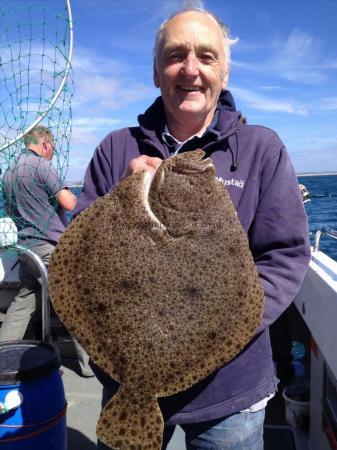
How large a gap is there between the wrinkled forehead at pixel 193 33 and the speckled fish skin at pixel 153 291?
24.5 inches

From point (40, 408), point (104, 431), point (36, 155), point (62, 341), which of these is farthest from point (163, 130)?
point (62, 341)

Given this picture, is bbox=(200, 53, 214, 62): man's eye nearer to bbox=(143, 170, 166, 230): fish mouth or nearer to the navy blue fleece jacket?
the navy blue fleece jacket

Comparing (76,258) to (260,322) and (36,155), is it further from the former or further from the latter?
(36,155)

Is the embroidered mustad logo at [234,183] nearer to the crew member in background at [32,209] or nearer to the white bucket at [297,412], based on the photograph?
the white bucket at [297,412]

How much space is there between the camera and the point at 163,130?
2.15m

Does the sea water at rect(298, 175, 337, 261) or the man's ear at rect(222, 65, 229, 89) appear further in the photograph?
the sea water at rect(298, 175, 337, 261)

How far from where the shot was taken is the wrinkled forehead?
1.91 m

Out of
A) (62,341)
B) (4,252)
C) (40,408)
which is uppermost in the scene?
(4,252)

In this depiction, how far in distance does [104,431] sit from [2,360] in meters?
1.53

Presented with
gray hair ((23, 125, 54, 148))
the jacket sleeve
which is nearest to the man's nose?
the jacket sleeve

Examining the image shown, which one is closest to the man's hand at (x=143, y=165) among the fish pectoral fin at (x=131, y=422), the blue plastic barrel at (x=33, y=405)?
the fish pectoral fin at (x=131, y=422)

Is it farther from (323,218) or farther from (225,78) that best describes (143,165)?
(323,218)

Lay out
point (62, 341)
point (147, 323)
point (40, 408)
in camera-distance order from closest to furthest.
Result: point (147, 323) → point (40, 408) → point (62, 341)

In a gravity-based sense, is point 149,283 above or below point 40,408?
above
